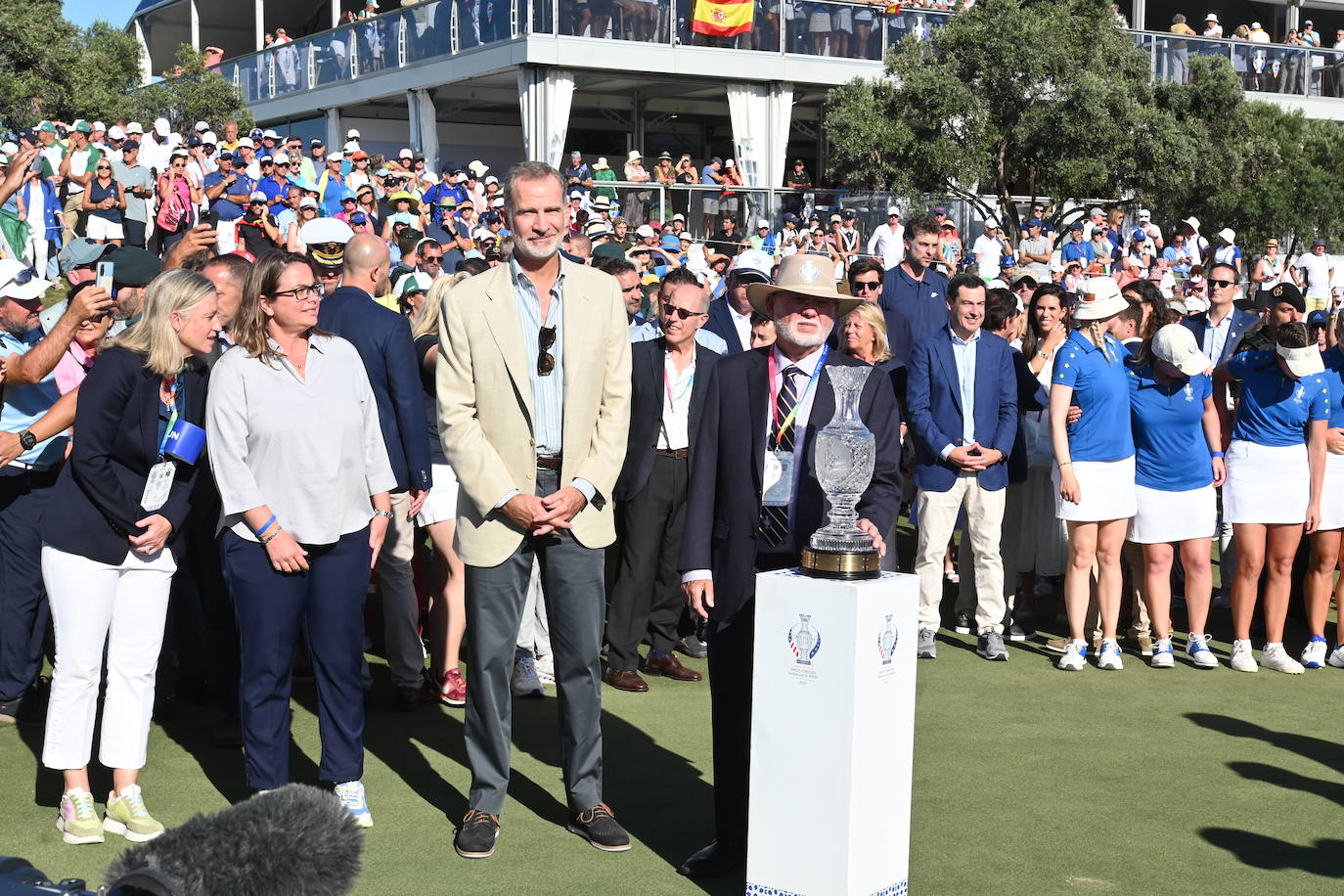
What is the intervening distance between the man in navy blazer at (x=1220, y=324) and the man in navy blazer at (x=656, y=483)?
3900mm

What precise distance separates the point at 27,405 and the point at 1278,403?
6.26 metres

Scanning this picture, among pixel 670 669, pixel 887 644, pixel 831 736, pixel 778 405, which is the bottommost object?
pixel 670 669

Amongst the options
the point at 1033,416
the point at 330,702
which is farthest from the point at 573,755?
the point at 1033,416

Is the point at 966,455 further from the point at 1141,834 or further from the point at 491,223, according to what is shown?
the point at 491,223

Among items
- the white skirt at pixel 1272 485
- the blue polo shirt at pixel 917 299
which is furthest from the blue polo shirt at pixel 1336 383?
the blue polo shirt at pixel 917 299

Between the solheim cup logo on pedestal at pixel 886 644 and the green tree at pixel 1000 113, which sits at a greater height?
the green tree at pixel 1000 113

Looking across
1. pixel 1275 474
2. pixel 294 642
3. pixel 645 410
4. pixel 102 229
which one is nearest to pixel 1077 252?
pixel 102 229

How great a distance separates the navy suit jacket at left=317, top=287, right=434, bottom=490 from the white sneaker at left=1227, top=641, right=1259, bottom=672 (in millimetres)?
4576

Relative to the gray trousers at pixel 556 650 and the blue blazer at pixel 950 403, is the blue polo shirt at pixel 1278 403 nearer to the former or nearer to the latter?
the blue blazer at pixel 950 403

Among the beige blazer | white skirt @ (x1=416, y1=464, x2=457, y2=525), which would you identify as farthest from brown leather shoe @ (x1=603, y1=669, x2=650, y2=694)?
the beige blazer

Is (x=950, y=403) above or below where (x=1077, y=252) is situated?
below

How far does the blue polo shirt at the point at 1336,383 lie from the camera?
8344 mm

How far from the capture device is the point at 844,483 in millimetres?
4652

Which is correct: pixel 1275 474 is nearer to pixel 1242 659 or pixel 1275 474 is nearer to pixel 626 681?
pixel 1242 659
